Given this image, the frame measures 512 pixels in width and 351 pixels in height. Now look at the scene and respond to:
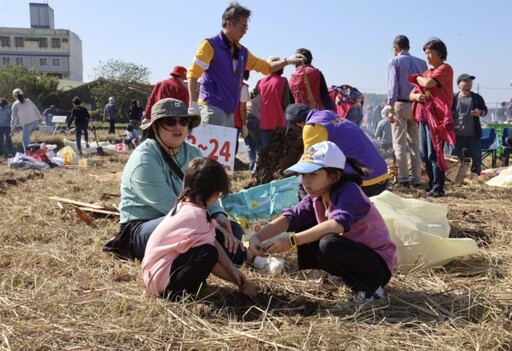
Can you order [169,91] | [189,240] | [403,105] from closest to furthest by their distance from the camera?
[189,240] → [403,105] → [169,91]

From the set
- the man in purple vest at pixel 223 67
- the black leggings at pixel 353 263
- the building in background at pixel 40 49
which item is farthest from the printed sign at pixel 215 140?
the building in background at pixel 40 49

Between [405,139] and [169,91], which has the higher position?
[169,91]

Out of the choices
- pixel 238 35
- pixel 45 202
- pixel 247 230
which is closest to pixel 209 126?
pixel 238 35

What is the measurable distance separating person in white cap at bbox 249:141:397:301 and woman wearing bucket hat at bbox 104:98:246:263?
0.59 m

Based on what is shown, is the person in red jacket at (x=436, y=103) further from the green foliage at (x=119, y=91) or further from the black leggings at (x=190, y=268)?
the green foliage at (x=119, y=91)

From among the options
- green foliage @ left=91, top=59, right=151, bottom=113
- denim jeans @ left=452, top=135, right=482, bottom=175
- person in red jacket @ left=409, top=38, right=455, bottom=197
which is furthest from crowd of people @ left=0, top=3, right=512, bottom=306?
green foliage @ left=91, top=59, right=151, bottom=113

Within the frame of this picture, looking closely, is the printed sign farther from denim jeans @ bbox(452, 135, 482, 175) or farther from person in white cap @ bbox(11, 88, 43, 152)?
person in white cap @ bbox(11, 88, 43, 152)

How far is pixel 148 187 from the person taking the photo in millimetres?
3354

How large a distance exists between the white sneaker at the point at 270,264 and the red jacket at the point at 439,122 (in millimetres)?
3346

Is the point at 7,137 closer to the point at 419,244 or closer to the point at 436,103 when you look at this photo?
the point at 436,103

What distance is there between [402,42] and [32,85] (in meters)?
39.9

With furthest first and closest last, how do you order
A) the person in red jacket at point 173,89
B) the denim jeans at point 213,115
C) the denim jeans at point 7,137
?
the denim jeans at point 7,137, the person in red jacket at point 173,89, the denim jeans at point 213,115

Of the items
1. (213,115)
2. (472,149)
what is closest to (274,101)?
(213,115)

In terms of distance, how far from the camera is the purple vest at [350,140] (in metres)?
3.94
